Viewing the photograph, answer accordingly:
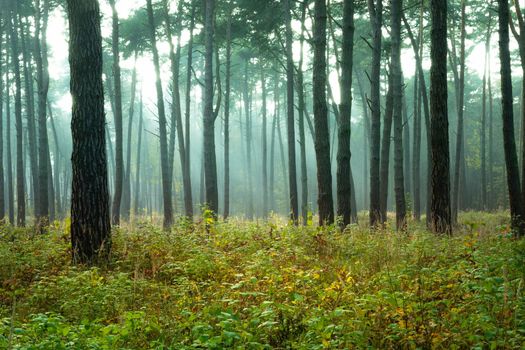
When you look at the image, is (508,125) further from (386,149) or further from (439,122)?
(386,149)

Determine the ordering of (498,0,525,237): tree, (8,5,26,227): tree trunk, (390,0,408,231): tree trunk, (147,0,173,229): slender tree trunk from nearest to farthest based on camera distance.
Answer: (498,0,525,237): tree
(390,0,408,231): tree trunk
(147,0,173,229): slender tree trunk
(8,5,26,227): tree trunk

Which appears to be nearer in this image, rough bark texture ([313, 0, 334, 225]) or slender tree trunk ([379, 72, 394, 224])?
rough bark texture ([313, 0, 334, 225])

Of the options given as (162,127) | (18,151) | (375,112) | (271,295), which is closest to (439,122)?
(375,112)

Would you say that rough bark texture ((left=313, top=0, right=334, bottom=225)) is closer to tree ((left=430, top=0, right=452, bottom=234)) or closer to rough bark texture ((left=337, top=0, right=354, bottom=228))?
rough bark texture ((left=337, top=0, right=354, bottom=228))

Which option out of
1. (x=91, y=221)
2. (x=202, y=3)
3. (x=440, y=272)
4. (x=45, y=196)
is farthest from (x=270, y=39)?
(x=440, y=272)

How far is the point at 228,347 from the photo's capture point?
3.78 metres

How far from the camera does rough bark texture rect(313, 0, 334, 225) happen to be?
35.0 feet

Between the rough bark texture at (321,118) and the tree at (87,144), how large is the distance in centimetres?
489

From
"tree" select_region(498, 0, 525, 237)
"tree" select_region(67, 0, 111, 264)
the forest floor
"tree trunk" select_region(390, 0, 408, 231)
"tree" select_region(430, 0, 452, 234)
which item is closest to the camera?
the forest floor

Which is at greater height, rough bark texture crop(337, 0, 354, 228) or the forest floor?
rough bark texture crop(337, 0, 354, 228)

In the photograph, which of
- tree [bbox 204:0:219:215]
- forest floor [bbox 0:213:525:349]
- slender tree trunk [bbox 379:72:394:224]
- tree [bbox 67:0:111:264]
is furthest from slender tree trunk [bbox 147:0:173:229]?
tree [bbox 67:0:111:264]

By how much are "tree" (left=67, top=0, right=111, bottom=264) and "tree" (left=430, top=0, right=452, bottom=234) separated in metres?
6.05

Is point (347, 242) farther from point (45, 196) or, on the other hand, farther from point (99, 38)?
point (45, 196)

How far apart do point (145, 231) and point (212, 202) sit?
4.40 metres
